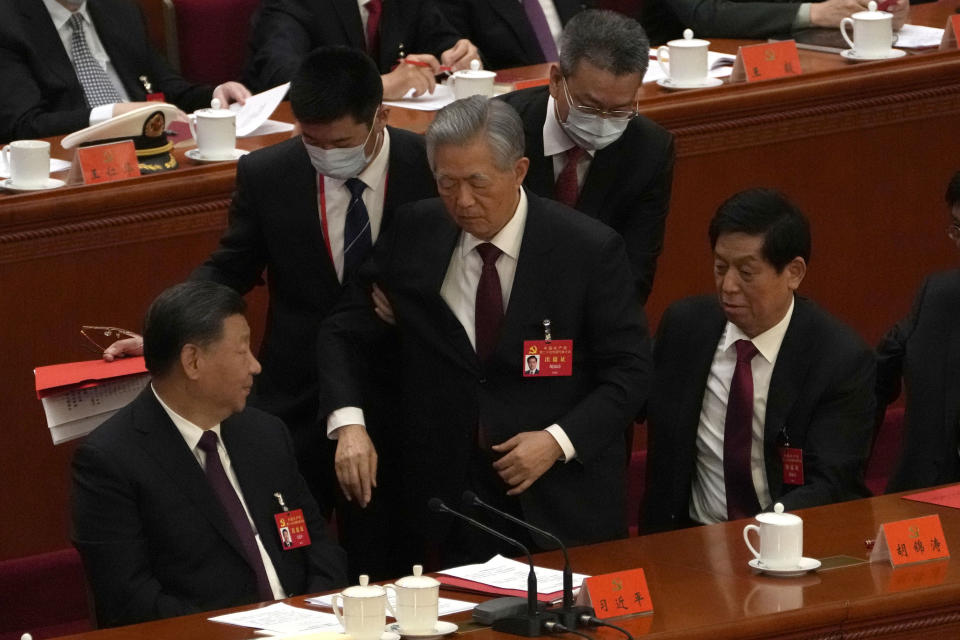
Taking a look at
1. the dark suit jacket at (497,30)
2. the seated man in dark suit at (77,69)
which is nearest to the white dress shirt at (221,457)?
the seated man in dark suit at (77,69)

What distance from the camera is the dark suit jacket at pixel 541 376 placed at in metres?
3.25

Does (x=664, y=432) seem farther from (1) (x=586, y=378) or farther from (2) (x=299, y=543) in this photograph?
(2) (x=299, y=543)

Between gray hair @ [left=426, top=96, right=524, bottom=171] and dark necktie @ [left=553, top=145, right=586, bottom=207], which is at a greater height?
gray hair @ [left=426, top=96, right=524, bottom=171]

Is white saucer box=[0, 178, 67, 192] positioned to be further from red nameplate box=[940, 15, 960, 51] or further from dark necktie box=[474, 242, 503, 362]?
red nameplate box=[940, 15, 960, 51]

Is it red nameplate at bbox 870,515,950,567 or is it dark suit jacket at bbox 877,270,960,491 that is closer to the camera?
red nameplate at bbox 870,515,950,567

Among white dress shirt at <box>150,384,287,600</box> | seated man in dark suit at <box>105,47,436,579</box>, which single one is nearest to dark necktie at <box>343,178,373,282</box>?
seated man in dark suit at <box>105,47,436,579</box>

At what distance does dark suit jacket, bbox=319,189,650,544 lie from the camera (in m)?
3.25

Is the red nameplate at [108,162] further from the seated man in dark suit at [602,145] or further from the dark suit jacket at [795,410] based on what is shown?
the dark suit jacket at [795,410]

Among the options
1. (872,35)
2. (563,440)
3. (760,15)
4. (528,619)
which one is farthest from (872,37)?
(528,619)

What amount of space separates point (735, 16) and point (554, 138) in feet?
5.68

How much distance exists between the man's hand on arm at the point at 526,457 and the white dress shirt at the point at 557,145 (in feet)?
2.43

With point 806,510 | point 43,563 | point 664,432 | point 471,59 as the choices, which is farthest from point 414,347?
point 471,59

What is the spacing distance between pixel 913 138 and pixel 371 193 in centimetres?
186

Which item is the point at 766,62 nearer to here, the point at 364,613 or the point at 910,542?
the point at 910,542
